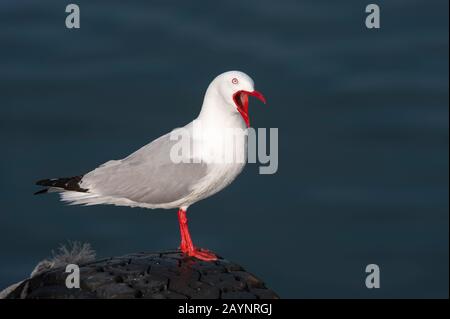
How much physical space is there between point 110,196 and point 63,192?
0.56 meters

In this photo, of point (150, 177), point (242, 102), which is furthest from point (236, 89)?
point (150, 177)

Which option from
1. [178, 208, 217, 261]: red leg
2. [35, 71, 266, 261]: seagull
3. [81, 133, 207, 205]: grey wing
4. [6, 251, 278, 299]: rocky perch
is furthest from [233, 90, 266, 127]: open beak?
[6, 251, 278, 299]: rocky perch

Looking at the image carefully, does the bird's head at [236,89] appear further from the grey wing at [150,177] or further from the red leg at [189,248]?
the red leg at [189,248]

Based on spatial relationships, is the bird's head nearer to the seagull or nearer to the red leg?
the seagull

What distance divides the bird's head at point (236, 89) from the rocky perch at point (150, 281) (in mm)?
1350

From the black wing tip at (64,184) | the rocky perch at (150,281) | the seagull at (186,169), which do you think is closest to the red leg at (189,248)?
the seagull at (186,169)

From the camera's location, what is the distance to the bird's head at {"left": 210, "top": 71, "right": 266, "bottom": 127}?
7477 millimetres

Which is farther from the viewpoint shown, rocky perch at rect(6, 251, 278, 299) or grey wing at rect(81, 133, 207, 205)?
grey wing at rect(81, 133, 207, 205)

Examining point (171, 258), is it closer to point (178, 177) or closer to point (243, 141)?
point (178, 177)

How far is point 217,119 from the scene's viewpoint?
7.71 m

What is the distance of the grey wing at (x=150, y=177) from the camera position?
307 inches

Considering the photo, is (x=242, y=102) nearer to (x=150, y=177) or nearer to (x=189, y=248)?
(x=150, y=177)

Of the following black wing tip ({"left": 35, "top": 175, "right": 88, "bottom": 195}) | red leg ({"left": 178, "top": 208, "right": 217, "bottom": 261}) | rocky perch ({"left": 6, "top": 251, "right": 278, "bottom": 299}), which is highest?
black wing tip ({"left": 35, "top": 175, "right": 88, "bottom": 195})

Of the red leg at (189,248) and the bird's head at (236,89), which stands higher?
the bird's head at (236,89)
